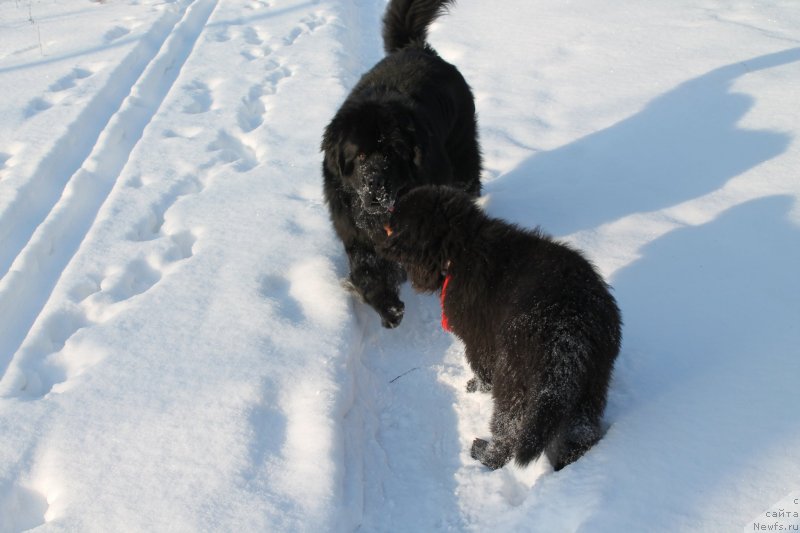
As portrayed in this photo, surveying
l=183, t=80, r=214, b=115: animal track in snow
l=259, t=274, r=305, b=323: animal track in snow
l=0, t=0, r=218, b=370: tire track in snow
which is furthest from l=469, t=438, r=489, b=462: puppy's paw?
l=183, t=80, r=214, b=115: animal track in snow

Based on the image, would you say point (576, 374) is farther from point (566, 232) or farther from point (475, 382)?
point (566, 232)

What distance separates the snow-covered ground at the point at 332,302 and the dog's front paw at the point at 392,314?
0.30 feet

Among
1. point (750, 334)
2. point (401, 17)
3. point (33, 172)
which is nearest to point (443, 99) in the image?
point (401, 17)

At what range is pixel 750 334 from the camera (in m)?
2.66

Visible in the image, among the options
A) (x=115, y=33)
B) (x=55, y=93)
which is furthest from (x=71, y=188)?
(x=115, y=33)

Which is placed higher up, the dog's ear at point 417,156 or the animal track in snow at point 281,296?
the dog's ear at point 417,156

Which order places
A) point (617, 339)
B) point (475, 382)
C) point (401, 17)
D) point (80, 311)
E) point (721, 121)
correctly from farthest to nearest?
point (721, 121) → point (401, 17) → point (80, 311) → point (475, 382) → point (617, 339)

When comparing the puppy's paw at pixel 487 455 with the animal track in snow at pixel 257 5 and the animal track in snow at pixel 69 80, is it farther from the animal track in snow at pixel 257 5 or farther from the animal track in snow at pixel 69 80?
the animal track in snow at pixel 257 5

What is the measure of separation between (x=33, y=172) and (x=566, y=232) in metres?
3.75

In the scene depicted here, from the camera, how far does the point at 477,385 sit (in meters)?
2.72

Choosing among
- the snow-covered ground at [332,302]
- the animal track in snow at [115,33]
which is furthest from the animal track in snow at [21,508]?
the animal track in snow at [115,33]

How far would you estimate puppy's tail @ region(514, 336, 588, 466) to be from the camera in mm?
2018

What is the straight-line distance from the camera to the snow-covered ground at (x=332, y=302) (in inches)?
82.0

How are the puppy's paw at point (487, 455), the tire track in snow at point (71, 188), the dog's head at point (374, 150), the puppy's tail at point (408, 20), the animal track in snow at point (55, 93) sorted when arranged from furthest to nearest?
the animal track in snow at point (55, 93)
the puppy's tail at point (408, 20)
the tire track in snow at point (71, 188)
the dog's head at point (374, 150)
the puppy's paw at point (487, 455)
